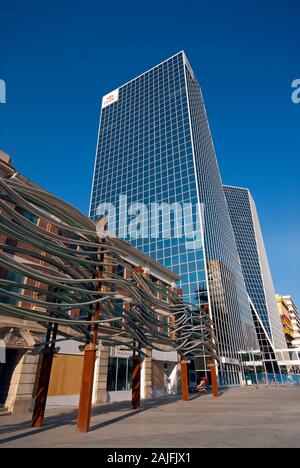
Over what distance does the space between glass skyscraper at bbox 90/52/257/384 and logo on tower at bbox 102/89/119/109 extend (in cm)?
439

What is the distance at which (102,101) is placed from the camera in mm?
87812

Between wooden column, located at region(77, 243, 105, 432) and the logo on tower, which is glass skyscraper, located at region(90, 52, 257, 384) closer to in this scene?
the logo on tower

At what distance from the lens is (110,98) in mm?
85375

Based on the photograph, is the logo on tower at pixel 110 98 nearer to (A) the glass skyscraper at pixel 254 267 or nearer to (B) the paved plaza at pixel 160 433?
(A) the glass skyscraper at pixel 254 267

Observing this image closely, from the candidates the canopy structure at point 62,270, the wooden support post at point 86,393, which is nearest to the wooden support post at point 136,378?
the canopy structure at point 62,270

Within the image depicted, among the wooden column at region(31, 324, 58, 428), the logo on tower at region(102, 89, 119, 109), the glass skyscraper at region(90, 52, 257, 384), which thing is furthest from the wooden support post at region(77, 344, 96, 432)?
the logo on tower at region(102, 89, 119, 109)

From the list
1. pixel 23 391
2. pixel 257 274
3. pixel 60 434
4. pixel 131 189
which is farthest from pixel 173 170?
pixel 257 274
